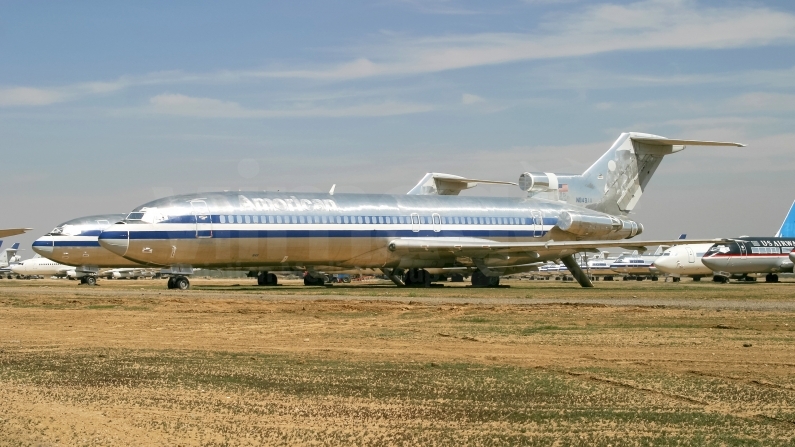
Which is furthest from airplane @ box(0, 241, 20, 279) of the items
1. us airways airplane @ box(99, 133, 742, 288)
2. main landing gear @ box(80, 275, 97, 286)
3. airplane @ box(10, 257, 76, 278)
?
us airways airplane @ box(99, 133, 742, 288)

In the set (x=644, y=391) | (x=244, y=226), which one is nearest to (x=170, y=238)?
(x=244, y=226)

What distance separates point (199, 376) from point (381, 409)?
3.26 metres

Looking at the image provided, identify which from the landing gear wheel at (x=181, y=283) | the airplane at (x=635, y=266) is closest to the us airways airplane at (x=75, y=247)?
the landing gear wheel at (x=181, y=283)

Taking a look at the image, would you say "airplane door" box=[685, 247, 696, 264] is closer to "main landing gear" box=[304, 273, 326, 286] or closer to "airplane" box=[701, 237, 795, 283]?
"airplane" box=[701, 237, 795, 283]

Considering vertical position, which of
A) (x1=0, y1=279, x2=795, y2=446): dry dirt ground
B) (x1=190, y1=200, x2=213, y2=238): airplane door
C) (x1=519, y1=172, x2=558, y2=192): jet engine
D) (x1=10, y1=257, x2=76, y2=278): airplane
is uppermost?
(x1=519, y1=172, x2=558, y2=192): jet engine

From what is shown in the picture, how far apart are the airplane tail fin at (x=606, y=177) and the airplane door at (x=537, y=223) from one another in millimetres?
2198

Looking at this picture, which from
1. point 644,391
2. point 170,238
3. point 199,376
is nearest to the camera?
point 644,391

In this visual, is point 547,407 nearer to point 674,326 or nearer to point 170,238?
point 674,326

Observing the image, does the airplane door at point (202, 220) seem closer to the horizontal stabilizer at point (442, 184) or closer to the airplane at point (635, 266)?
the horizontal stabilizer at point (442, 184)

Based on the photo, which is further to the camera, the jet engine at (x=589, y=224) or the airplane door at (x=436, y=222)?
the jet engine at (x=589, y=224)

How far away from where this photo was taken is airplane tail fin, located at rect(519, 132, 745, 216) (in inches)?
1969

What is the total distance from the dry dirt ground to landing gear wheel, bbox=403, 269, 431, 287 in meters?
24.4

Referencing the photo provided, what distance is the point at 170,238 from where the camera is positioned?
38.2m

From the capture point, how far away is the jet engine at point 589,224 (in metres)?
47.6
